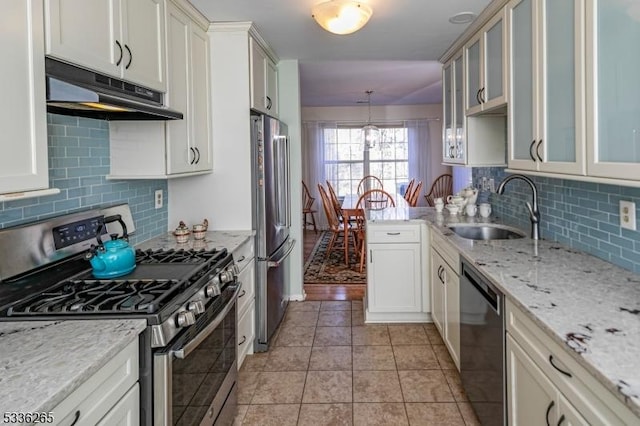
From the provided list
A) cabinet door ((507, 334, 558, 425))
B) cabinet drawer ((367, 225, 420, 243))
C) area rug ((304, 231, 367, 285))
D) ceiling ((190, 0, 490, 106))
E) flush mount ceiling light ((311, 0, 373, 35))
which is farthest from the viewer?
area rug ((304, 231, 367, 285))

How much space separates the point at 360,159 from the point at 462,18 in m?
5.59

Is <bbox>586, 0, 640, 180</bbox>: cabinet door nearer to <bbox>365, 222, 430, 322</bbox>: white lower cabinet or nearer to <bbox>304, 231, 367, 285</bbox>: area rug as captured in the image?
<bbox>365, 222, 430, 322</bbox>: white lower cabinet

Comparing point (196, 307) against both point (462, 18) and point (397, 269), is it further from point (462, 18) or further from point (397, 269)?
point (462, 18)

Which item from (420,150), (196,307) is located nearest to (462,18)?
(196,307)

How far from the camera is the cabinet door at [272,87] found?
11.6 ft

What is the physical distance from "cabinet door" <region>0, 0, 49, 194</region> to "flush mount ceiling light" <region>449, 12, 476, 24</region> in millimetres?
2323

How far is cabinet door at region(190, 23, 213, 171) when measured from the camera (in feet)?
8.77

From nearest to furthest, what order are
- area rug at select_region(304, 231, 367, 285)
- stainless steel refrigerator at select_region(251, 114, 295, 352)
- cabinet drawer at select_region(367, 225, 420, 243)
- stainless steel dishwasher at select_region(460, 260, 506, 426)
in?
stainless steel dishwasher at select_region(460, 260, 506, 426) < stainless steel refrigerator at select_region(251, 114, 295, 352) < cabinet drawer at select_region(367, 225, 420, 243) < area rug at select_region(304, 231, 367, 285)

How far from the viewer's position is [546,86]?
188cm

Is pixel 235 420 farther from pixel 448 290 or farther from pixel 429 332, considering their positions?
pixel 429 332

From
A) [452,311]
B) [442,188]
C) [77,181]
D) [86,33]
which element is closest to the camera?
[86,33]

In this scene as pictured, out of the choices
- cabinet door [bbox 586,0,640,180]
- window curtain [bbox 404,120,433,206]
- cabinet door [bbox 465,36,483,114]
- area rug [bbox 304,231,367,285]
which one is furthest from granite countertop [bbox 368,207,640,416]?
window curtain [bbox 404,120,433,206]

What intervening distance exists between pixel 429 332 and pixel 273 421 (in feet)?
4.99

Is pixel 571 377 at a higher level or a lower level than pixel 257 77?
lower
